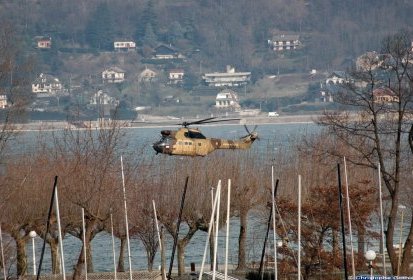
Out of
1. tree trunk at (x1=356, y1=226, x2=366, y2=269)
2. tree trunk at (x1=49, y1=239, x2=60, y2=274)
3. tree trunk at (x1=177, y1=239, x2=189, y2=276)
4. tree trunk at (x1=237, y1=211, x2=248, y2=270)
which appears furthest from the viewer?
tree trunk at (x1=237, y1=211, x2=248, y2=270)

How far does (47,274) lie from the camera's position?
156ft

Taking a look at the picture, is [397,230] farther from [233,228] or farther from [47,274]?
[47,274]

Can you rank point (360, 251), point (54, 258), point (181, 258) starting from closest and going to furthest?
point (360, 251), point (54, 258), point (181, 258)

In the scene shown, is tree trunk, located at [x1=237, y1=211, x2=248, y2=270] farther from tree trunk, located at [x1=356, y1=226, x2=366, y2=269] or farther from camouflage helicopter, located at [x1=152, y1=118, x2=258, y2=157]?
camouflage helicopter, located at [x1=152, y1=118, x2=258, y2=157]

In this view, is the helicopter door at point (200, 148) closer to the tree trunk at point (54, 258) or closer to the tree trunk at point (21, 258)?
the tree trunk at point (21, 258)

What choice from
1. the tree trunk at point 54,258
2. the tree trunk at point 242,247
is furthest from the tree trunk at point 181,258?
the tree trunk at point 54,258

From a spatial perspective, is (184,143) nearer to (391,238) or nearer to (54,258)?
(391,238)

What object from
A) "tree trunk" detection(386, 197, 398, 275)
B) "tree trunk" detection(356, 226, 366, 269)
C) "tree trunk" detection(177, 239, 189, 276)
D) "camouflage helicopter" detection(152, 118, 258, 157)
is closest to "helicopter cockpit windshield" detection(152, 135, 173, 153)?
"camouflage helicopter" detection(152, 118, 258, 157)

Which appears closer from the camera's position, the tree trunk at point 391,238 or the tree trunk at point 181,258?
the tree trunk at point 391,238

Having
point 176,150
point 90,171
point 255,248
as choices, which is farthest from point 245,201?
point 176,150

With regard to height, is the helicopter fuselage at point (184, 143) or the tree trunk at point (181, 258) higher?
the helicopter fuselage at point (184, 143)

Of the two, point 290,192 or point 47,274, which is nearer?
point 47,274

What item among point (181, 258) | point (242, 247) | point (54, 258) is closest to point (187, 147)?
point (181, 258)

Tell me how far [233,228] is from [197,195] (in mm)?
8642
